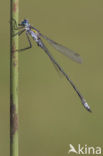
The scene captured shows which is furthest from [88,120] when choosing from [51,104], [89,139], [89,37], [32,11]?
[32,11]

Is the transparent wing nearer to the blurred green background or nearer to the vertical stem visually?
the vertical stem

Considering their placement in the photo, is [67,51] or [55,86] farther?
[55,86]

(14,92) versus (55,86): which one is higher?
(55,86)

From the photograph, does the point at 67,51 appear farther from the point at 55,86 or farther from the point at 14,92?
the point at 55,86

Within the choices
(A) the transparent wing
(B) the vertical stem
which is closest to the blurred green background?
(A) the transparent wing

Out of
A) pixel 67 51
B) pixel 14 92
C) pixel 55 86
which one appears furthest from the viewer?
pixel 55 86

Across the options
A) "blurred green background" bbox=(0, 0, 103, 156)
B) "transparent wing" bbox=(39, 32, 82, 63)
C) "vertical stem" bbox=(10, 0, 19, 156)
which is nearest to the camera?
"vertical stem" bbox=(10, 0, 19, 156)

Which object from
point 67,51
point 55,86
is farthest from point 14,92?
point 55,86

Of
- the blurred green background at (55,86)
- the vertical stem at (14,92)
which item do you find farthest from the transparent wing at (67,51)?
the blurred green background at (55,86)

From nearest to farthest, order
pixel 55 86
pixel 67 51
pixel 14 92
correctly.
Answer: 1. pixel 14 92
2. pixel 67 51
3. pixel 55 86

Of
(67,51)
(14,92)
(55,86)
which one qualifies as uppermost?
(55,86)
